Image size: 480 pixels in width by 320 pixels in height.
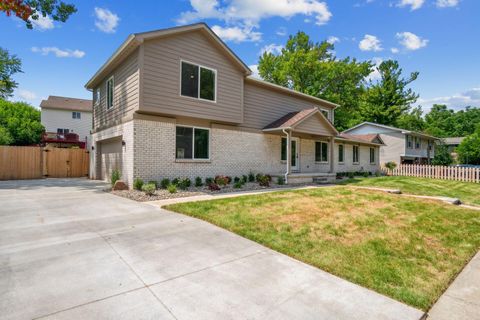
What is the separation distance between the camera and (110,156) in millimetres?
13305

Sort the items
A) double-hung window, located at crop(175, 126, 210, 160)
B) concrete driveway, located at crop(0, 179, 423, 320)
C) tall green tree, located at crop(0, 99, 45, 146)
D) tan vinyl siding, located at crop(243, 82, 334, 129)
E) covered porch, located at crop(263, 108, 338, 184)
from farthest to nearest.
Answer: tall green tree, located at crop(0, 99, 45, 146), tan vinyl siding, located at crop(243, 82, 334, 129), covered porch, located at crop(263, 108, 338, 184), double-hung window, located at crop(175, 126, 210, 160), concrete driveway, located at crop(0, 179, 423, 320)

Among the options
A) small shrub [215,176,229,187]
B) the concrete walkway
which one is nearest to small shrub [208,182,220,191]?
small shrub [215,176,229,187]

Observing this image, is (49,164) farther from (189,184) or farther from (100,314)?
(100,314)

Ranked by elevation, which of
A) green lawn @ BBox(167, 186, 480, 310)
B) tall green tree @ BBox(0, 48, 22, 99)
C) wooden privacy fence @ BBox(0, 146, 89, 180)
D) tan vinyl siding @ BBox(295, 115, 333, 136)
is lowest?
green lawn @ BBox(167, 186, 480, 310)

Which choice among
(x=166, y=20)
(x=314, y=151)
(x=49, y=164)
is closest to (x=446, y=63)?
(x=314, y=151)

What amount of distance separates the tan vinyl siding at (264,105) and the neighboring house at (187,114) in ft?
A: 0.19

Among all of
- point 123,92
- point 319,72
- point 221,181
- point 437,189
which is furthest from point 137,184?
point 319,72

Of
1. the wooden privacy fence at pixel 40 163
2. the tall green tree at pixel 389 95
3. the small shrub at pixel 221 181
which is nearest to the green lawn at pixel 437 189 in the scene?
the small shrub at pixel 221 181

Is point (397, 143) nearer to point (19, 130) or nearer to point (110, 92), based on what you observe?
point (110, 92)

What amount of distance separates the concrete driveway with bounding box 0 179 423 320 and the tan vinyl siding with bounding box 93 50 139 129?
6486 mm

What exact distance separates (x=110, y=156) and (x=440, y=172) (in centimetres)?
2363

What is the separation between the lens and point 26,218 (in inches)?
230

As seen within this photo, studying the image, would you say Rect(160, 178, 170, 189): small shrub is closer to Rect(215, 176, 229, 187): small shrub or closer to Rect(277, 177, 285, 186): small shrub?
Rect(215, 176, 229, 187): small shrub

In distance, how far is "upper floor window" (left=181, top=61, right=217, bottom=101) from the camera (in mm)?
11148
